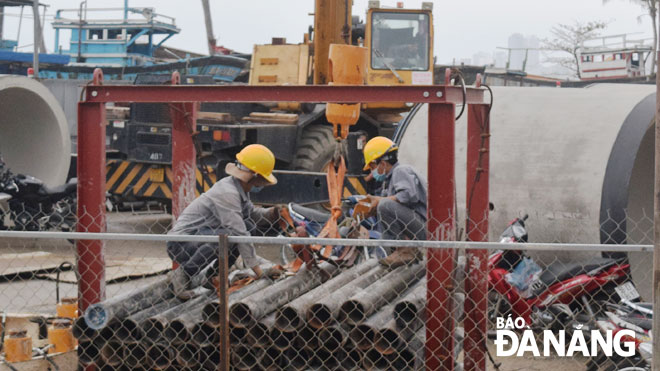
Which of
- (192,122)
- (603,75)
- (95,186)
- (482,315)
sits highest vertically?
(603,75)

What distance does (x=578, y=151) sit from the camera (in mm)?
7961

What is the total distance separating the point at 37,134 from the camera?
43.7 ft

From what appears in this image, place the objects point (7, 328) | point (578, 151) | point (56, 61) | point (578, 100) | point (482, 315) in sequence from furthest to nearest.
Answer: point (56, 61) → point (578, 100) → point (578, 151) → point (7, 328) → point (482, 315)

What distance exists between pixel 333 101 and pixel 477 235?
4.31ft

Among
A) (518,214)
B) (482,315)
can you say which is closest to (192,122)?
(482,315)

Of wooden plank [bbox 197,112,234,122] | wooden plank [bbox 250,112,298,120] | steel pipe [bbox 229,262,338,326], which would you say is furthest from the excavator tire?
steel pipe [bbox 229,262,338,326]

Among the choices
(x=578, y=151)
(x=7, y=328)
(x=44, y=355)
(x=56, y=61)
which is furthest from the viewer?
(x=56, y=61)

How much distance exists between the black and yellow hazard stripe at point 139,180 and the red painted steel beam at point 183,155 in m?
5.12

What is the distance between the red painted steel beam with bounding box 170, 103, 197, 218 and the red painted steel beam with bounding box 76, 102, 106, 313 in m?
1.15

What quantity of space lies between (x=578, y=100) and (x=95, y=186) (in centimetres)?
509

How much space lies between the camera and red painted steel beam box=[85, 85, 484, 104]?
515cm

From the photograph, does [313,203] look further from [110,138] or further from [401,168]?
[401,168]

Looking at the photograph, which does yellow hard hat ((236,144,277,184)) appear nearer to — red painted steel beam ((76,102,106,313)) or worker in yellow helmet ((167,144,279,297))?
worker in yellow helmet ((167,144,279,297))

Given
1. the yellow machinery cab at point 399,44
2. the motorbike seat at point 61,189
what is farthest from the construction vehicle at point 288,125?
the motorbike seat at point 61,189
